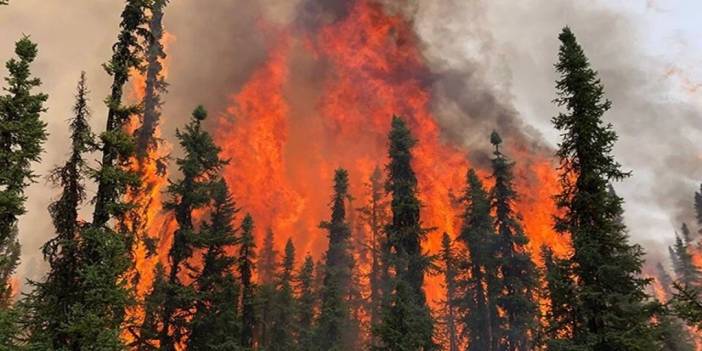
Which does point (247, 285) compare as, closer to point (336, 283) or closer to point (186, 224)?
point (336, 283)

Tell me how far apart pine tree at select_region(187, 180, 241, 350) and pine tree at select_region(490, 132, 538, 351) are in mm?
20506

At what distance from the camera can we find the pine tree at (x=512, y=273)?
3478 cm

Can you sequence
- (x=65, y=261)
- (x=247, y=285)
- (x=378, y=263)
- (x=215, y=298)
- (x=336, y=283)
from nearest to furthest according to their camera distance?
(x=65, y=261) < (x=215, y=298) < (x=247, y=285) < (x=336, y=283) < (x=378, y=263)

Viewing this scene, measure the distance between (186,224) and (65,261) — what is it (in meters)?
10.1

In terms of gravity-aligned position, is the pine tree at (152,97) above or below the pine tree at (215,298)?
above

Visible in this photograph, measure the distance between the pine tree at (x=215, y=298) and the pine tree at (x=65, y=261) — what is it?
9.64 meters

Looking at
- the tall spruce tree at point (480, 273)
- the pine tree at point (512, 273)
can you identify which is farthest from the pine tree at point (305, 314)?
the pine tree at point (512, 273)

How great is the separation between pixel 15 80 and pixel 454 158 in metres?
92.8

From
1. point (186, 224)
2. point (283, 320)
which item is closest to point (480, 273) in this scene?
point (283, 320)

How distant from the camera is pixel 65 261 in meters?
16.2

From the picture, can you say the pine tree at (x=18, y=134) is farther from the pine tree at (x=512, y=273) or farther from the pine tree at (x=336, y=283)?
the pine tree at (x=512, y=273)

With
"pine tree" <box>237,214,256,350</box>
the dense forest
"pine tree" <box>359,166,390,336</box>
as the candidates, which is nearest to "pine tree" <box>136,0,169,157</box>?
the dense forest

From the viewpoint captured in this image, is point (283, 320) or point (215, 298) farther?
point (283, 320)

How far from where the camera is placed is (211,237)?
28.6 m
